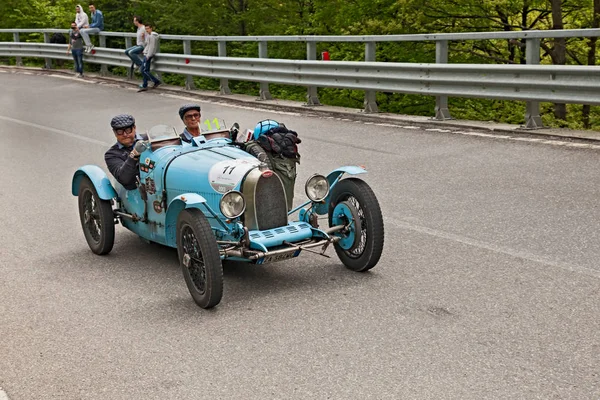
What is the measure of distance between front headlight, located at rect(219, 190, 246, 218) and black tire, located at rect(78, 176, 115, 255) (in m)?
1.65

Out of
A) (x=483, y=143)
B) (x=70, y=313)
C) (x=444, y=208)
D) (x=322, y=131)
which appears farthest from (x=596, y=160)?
(x=70, y=313)

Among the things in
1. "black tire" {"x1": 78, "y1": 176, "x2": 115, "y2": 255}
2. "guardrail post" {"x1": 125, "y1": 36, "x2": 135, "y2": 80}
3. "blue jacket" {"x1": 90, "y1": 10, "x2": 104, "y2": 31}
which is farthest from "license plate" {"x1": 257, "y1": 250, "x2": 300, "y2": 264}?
"blue jacket" {"x1": 90, "y1": 10, "x2": 104, "y2": 31}

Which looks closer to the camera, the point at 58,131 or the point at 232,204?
the point at 232,204

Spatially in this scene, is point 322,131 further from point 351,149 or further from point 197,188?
point 197,188

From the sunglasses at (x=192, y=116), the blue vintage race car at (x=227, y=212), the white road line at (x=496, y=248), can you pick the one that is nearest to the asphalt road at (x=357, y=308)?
the white road line at (x=496, y=248)

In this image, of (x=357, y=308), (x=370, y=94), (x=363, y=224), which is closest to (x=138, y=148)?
(x=363, y=224)

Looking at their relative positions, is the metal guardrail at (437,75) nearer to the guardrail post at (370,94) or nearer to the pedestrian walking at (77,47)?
the guardrail post at (370,94)

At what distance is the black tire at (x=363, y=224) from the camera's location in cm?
654

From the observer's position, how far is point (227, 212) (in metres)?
6.35

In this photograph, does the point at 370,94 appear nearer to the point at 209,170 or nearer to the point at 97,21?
the point at 209,170

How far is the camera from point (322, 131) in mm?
13742

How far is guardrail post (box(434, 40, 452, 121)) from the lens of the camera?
13602mm

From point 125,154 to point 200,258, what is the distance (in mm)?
1976

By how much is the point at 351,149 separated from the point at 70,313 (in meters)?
6.40
